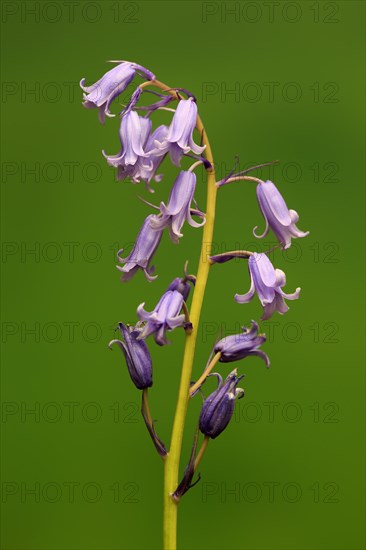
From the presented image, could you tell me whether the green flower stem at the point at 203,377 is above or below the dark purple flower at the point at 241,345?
below

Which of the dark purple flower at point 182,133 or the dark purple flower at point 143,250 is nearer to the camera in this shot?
the dark purple flower at point 182,133

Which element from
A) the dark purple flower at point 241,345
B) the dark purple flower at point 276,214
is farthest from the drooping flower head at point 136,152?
the dark purple flower at point 241,345

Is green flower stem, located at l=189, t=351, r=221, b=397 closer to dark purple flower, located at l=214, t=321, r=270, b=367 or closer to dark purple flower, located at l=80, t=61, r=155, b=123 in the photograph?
dark purple flower, located at l=214, t=321, r=270, b=367

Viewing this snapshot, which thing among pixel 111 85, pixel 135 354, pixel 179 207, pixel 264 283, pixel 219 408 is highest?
pixel 111 85

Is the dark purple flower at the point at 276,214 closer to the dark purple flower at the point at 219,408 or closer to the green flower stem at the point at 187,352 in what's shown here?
the green flower stem at the point at 187,352

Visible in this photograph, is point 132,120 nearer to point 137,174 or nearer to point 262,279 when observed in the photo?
→ point 137,174

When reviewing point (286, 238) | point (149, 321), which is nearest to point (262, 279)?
point (286, 238)

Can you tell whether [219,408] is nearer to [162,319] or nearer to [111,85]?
→ [162,319]

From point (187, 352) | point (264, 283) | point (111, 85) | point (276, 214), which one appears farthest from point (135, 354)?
point (111, 85)
